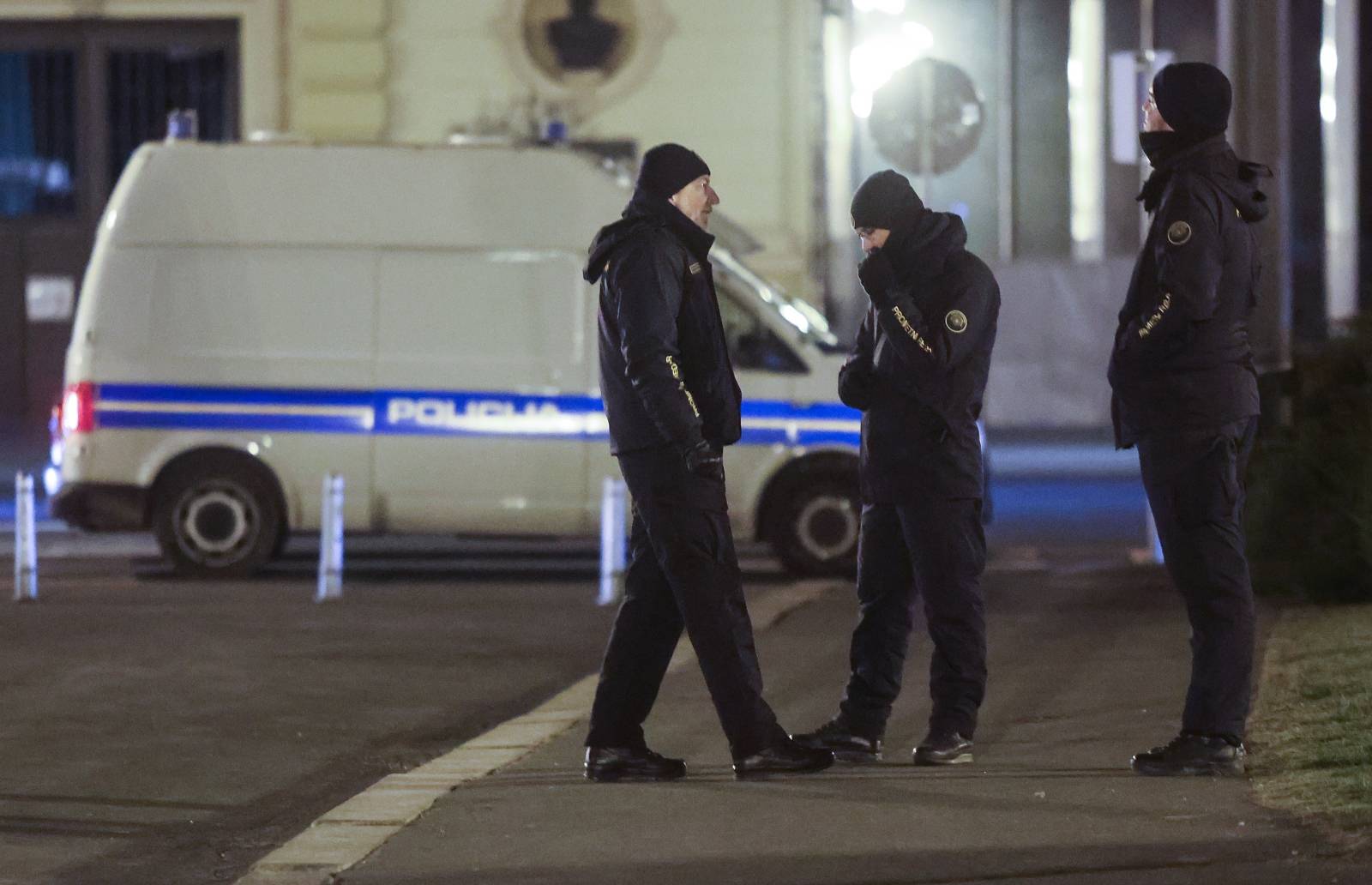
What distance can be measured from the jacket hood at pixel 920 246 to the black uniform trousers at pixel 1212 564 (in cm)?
75

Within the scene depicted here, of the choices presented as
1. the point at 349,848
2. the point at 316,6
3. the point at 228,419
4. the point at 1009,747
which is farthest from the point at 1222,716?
the point at 316,6

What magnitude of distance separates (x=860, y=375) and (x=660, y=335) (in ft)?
2.27

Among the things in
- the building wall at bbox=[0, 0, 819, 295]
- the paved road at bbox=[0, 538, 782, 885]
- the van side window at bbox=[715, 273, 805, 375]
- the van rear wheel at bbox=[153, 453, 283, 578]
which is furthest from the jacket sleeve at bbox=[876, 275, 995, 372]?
the building wall at bbox=[0, 0, 819, 295]

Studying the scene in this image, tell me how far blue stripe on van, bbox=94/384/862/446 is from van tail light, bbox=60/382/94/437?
4 centimetres

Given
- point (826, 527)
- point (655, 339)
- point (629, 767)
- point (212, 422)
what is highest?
point (655, 339)

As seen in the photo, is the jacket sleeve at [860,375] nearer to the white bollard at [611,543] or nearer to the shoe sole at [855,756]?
the shoe sole at [855,756]

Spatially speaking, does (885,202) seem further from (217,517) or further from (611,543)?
(217,517)

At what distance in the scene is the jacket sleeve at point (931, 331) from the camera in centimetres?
686

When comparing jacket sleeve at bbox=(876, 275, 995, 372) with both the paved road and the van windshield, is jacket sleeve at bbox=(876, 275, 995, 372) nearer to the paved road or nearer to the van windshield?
the paved road

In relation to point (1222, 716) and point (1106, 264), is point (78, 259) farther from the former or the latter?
point (1222, 716)

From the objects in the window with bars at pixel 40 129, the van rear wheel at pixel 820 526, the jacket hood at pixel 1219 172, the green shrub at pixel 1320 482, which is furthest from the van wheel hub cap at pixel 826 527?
the window with bars at pixel 40 129

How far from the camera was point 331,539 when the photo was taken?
41.6 feet

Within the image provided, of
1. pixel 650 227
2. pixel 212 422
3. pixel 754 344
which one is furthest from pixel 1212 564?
pixel 212 422

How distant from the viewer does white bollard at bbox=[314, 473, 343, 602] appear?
41.5 ft
